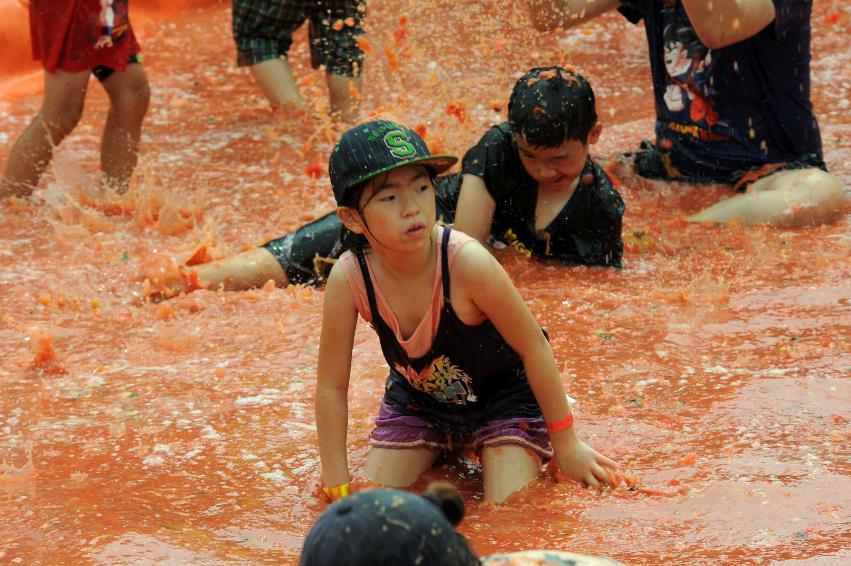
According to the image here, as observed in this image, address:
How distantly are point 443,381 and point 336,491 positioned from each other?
1.21ft

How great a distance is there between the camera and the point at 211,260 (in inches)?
176

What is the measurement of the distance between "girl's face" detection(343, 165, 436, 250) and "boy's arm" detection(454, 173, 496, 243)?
4.90 feet

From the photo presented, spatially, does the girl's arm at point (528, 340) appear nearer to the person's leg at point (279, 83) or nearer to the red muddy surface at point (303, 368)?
the red muddy surface at point (303, 368)

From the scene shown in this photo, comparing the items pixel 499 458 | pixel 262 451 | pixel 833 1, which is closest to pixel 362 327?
pixel 262 451

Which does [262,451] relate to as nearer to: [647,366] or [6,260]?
[647,366]

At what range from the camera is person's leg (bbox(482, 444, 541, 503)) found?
2678mm

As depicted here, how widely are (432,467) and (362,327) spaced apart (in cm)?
89

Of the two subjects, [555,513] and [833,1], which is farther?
[833,1]

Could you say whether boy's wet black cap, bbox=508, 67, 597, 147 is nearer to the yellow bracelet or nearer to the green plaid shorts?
the yellow bracelet

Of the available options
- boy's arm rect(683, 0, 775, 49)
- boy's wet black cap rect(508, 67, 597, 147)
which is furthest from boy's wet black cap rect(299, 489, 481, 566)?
boy's arm rect(683, 0, 775, 49)

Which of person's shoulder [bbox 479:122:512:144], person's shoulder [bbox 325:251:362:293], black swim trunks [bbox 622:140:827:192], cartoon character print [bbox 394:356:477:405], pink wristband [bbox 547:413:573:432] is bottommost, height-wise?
pink wristband [bbox 547:413:573:432]

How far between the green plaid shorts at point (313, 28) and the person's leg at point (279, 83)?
38 mm

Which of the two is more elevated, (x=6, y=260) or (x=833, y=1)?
(x=833, y=1)

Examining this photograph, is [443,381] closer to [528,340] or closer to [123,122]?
[528,340]
